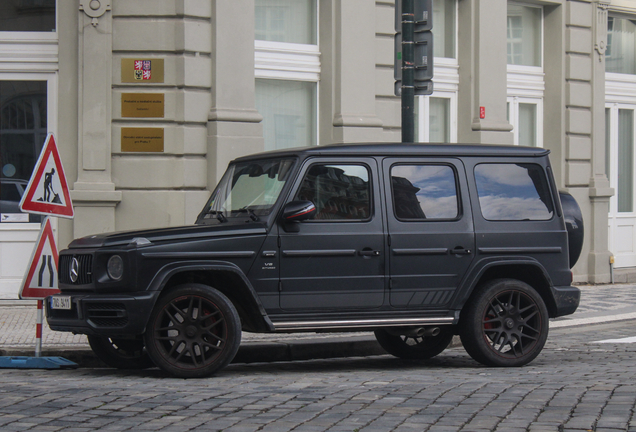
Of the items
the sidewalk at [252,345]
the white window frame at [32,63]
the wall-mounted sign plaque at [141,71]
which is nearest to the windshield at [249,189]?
the sidewalk at [252,345]

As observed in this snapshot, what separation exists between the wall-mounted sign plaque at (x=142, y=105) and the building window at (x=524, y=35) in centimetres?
716

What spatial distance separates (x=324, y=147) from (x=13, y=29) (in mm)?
6937

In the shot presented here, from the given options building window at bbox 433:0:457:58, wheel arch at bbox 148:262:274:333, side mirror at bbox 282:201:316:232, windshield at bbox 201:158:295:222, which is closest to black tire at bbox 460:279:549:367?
side mirror at bbox 282:201:316:232

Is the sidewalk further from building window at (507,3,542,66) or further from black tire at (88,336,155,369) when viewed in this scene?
building window at (507,3,542,66)

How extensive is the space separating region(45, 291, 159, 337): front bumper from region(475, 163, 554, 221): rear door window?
2.95m

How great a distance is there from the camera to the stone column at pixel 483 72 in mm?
15672

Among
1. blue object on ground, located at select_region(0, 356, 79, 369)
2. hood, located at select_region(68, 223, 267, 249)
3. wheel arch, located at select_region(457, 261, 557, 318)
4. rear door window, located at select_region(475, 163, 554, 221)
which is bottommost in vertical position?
blue object on ground, located at select_region(0, 356, 79, 369)

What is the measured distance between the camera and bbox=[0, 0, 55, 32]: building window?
12.8 m

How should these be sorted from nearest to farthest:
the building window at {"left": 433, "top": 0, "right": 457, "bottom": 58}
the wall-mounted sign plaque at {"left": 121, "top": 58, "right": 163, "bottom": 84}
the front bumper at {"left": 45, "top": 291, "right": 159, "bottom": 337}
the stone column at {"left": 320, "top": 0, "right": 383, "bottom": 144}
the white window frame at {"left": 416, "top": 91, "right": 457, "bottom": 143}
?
the front bumper at {"left": 45, "top": 291, "right": 159, "bottom": 337} < the wall-mounted sign plaque at {"left": 121, "top": 58, "right": 163, "bottom": 84} < the stone column at {"left": 320, "top": 0, "right": 383, "bottom": 144} < the white window frame at {"left": 416, "top": 91, "right": 457, "bottom": 143} < the building window at {"left": 433, "top": 0, "right": 457, "bottom": 58}

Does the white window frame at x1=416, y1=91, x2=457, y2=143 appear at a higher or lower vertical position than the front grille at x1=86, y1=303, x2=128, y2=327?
higher

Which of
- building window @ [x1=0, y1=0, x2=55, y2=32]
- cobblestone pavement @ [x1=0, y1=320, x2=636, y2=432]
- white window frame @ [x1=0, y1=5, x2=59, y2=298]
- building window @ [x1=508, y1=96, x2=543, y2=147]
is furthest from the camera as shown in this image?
building window @ [x1=508, y1=96, x2=543, y2=147]

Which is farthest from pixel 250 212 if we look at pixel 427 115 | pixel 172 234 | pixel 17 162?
pixel 427 115

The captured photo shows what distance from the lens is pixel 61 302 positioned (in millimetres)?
7266

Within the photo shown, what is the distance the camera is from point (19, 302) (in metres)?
12.5
